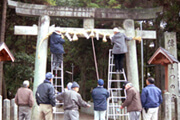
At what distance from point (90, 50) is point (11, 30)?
525 centimetres

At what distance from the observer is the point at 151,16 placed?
11328mm

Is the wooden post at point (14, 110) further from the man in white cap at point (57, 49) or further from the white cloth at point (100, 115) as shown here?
the white cloth at point (100, 115)

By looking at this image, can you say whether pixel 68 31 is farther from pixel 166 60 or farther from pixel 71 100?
pixel 71 100

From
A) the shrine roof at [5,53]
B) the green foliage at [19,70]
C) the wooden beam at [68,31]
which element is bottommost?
the green foliage at [19,70]

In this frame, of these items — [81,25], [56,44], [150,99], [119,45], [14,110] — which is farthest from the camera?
[81,25]

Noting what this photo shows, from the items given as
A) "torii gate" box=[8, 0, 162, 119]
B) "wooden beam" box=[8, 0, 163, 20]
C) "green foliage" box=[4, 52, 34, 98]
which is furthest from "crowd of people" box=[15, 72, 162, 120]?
"green foliage" box=[4, 52, 34, 98]

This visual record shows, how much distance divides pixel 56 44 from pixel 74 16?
171 centimetres

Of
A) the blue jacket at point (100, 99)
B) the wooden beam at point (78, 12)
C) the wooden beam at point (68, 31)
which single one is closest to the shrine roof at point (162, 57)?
the wooden beam at point (68, 31)

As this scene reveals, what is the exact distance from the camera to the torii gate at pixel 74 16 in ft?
34.4

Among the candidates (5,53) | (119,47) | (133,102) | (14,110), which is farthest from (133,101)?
(5,53)

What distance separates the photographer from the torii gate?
1048cm

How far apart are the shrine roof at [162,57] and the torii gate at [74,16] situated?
0.86 meters

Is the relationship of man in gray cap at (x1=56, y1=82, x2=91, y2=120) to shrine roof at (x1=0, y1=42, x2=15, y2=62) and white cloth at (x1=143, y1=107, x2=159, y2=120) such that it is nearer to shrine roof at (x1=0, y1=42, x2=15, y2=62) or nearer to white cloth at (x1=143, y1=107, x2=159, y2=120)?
white cloth at (x1=143, y1=107, x2=159, y2=120)

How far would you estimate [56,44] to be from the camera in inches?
392
